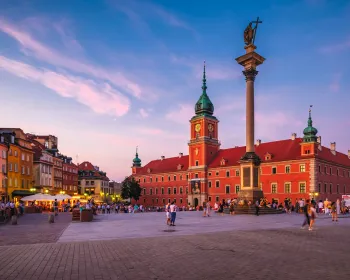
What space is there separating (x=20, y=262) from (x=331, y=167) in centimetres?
6639

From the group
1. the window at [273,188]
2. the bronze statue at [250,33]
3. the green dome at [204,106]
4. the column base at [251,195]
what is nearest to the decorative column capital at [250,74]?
the bronze statue at [250,33]

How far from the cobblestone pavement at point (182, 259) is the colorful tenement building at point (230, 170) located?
51665mm

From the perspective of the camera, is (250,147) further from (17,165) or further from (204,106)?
(204,106)

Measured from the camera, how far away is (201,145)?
85.9 m

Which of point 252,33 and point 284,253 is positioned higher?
point 252,33

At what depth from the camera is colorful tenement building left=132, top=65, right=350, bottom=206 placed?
63.8 meters

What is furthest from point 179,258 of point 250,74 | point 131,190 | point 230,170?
point 131,190

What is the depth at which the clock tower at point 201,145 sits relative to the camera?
8419 centimetres

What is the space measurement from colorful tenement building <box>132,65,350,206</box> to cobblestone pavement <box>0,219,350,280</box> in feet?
170

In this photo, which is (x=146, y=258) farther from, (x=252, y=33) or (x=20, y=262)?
(x=252, y=33)

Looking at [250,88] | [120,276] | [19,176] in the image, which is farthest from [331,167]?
[120,276]

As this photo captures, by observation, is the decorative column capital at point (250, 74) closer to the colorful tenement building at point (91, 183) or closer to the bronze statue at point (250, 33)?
the bronze statue at point (250, 33)

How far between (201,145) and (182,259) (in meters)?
75.7

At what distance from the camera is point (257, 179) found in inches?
1473
